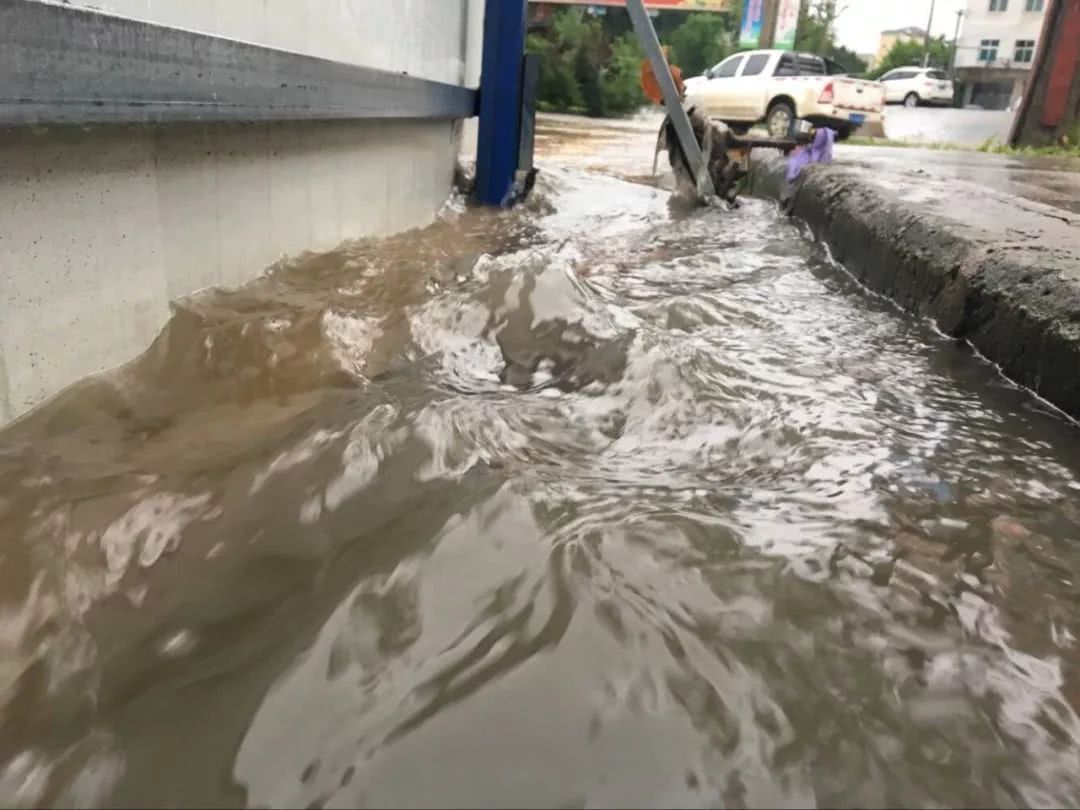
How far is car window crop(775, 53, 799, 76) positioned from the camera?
1530cm

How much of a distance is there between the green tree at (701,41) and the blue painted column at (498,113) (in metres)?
27.1

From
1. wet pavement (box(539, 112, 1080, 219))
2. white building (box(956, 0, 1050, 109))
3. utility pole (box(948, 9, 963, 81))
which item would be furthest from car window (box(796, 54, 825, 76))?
utility pole (box(948, 9, 963, 81))

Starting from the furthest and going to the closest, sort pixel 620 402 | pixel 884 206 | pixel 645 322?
1. pixel 884 206
2. pixel 645 322
3. pixel 620 402

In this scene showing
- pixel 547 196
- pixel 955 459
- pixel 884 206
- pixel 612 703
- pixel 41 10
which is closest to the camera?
pixel 612 703

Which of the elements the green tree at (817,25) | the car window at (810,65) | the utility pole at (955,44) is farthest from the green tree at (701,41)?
the utility pole at (955,44)

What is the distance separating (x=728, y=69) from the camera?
16125 mm

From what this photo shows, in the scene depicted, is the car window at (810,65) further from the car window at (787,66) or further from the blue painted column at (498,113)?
the blue painted column at (498,113)

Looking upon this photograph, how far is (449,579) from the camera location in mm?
1472

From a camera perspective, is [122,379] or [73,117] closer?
[73,117]

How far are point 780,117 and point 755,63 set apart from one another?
1349mm

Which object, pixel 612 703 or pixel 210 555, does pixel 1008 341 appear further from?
pixel 210 555

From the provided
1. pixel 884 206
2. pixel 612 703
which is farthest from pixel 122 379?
pixel 884 206

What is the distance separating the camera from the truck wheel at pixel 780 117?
49.2 feet

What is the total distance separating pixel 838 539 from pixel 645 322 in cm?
174
